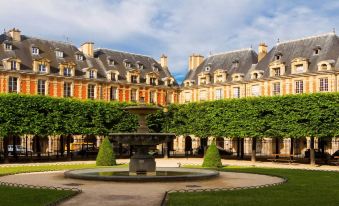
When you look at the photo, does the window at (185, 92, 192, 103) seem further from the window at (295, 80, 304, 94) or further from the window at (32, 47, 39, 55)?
the window at (32, 47, 39, 55)

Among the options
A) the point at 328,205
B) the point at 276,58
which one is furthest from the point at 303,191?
the point at 276,58

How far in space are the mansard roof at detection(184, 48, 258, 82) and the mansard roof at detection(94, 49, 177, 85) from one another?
445cm

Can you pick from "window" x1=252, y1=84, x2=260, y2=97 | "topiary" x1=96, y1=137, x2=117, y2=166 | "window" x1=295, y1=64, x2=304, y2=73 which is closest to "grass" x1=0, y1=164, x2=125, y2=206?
"topiary" x1=96, y1=137, x2=117, y2=166

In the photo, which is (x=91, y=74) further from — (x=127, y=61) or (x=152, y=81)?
(x=152, y=81)

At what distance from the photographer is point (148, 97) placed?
60.8 meters

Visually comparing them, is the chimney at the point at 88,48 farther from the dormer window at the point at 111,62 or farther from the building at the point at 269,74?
the building at the point at 269,74

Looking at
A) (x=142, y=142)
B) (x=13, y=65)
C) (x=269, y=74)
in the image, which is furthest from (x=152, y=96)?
(x=142, y=142)

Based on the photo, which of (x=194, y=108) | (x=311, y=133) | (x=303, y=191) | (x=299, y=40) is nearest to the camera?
(x=303, y=191)

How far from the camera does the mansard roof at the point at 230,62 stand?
190ft

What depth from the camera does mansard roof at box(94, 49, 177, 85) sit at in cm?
5920

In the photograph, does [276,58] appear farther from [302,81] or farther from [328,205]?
[328,205]

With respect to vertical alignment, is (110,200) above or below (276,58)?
below

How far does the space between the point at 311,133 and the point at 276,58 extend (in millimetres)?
22136

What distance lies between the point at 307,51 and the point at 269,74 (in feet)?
16.5
